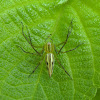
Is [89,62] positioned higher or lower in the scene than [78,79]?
higher

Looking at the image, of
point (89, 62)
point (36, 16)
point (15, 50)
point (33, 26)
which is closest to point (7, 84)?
point (15, 50)

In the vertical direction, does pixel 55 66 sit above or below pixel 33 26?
below

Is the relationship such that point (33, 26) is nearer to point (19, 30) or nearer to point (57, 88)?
point (19, 30)

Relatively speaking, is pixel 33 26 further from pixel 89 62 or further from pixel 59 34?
pixel 89 62

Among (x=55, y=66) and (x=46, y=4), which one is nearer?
(x=46, y=4)

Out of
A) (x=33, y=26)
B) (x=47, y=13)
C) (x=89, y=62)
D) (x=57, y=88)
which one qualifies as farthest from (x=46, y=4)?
(x=57, y=88)

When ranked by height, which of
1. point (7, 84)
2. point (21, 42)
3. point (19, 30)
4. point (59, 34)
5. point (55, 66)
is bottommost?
point (55, 66)
